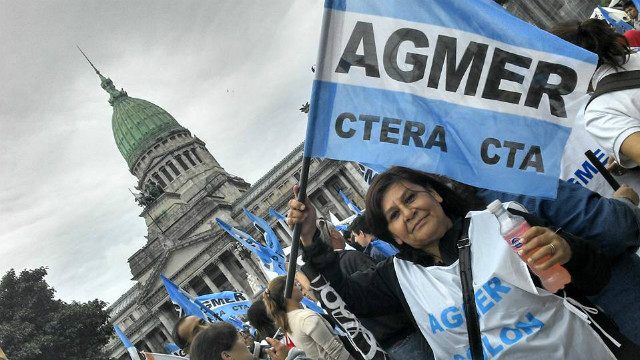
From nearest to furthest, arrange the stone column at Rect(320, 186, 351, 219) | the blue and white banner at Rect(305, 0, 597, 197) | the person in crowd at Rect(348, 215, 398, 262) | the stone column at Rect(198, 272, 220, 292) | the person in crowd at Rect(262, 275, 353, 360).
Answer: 1. the blue and white banner at Rect(305, 0, 597, 197)
2. the person in crowd at Rect(262, 275, 353, 360)
3. the person in crowd at Rect(348, 215, 398, 262)
4. the stone column at Rect(198, 272, 220, 292)
5. the stone column at Rect(320, 186, 351, 219)

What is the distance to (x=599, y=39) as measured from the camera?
3.11 meters

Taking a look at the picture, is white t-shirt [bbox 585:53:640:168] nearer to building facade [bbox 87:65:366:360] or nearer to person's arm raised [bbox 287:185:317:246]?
person's arm raised [bbox 287:185:317:246]

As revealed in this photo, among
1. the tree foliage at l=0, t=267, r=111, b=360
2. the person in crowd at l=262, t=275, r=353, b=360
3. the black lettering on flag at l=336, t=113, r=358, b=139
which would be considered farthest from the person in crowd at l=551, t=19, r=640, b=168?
the tree foliage at l=0, t=267, r=111, b=360

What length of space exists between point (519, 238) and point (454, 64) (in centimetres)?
113

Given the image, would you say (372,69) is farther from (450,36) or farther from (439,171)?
(439,171)

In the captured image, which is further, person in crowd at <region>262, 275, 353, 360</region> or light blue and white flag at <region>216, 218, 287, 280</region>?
light blue and white flag at <region>216, 218, 287, 280</region>

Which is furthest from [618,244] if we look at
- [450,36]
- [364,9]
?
[364,9]

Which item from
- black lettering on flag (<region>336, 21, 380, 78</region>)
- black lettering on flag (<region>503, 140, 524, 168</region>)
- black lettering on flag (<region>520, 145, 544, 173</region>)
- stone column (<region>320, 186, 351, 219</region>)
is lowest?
black lettering on flag (<region>520, 145, 544, 173</region>)

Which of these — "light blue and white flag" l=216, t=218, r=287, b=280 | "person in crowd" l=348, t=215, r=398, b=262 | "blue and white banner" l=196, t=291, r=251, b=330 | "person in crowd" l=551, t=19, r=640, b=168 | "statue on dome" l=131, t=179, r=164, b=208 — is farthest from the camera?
"statue on dome" l=131, t=179, r=164, b=208

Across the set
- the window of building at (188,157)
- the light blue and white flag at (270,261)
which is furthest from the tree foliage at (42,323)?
the window of building at (188,157)

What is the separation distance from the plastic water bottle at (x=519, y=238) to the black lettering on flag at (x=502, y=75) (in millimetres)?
862

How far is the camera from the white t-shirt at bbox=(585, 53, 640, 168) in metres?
2.73

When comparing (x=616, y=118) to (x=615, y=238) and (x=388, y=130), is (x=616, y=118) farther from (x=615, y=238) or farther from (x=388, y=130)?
(x=388, y=130)

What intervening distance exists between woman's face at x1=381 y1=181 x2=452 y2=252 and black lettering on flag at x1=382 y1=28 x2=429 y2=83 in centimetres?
61
